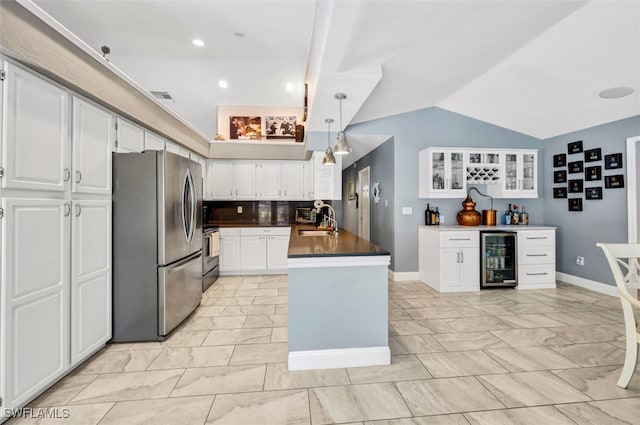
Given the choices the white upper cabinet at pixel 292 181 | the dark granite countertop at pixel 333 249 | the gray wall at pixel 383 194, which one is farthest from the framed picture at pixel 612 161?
the white upper cabinet at pixel 292 181

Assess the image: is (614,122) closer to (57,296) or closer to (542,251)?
(542,251)

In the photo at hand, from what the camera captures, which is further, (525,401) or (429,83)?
(429,83)

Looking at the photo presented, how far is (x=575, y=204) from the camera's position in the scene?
4.43m

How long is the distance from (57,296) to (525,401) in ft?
10.2

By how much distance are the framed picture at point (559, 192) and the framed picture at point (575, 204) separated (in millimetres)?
147

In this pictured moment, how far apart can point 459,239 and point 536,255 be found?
1264mm

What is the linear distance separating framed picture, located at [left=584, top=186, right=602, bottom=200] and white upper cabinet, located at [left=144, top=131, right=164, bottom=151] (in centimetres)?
593

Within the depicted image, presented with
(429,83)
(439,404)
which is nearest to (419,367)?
(439,404)

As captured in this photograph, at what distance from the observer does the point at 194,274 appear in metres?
3.33

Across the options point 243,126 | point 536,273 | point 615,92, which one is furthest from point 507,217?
point 243,126

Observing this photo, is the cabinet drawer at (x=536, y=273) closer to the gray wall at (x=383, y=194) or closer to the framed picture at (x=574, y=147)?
the framed picture at (x=574, y=147)

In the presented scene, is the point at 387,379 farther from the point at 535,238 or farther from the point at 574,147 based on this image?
the point at 574,147

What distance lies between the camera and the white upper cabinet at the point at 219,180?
212 inches

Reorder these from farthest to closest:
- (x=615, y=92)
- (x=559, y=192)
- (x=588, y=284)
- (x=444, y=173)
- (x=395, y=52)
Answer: (x=559, y=192)
(x=444, y=173)
(x=588, y=284)
(x=615, y=92)
(x=395, y=52)
